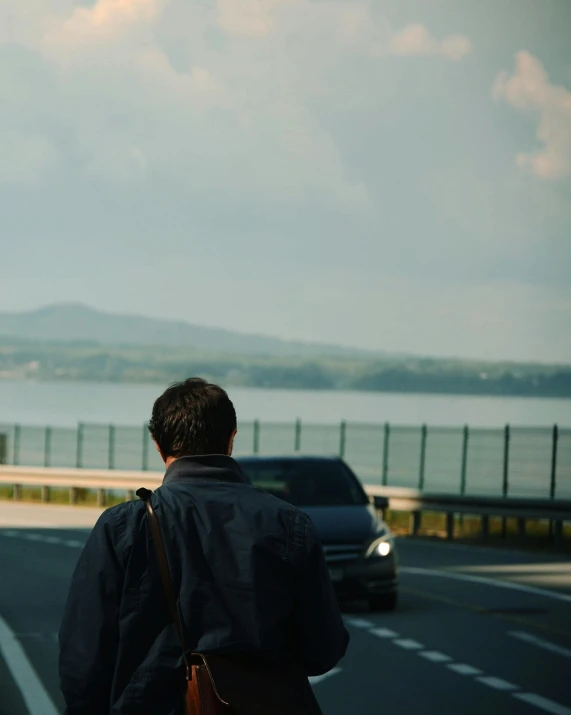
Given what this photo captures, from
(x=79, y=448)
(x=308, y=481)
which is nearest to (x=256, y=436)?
(x=79, y=448)

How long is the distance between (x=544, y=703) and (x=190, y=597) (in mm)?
6597

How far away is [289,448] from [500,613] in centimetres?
3159

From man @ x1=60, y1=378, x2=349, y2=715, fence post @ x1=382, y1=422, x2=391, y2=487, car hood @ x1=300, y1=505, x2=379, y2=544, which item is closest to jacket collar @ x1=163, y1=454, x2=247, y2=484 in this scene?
man @ x1=60, y1=378, x2=349, y2=715

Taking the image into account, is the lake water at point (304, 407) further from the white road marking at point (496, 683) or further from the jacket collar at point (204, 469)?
the jacket collar at point (204, 469)

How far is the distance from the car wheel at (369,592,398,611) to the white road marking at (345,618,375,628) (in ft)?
1.70

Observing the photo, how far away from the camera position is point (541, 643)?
44.4 feet

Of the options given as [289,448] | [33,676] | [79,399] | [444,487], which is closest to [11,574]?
[33,676]

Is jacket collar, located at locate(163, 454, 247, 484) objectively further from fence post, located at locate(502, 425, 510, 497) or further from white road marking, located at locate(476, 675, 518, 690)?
fence post, located at locate(502, 425, 510, 497)

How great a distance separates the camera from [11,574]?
19.9 m

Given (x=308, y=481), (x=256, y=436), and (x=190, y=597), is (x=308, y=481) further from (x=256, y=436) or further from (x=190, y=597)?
(x=256, y=436)

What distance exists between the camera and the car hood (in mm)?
16047

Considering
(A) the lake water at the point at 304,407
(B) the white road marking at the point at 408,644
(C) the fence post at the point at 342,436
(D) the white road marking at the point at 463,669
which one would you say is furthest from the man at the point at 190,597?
(A) the lake water at the point at 304,407

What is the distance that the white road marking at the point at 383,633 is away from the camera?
14.1 m

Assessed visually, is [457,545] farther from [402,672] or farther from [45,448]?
[45,448]
